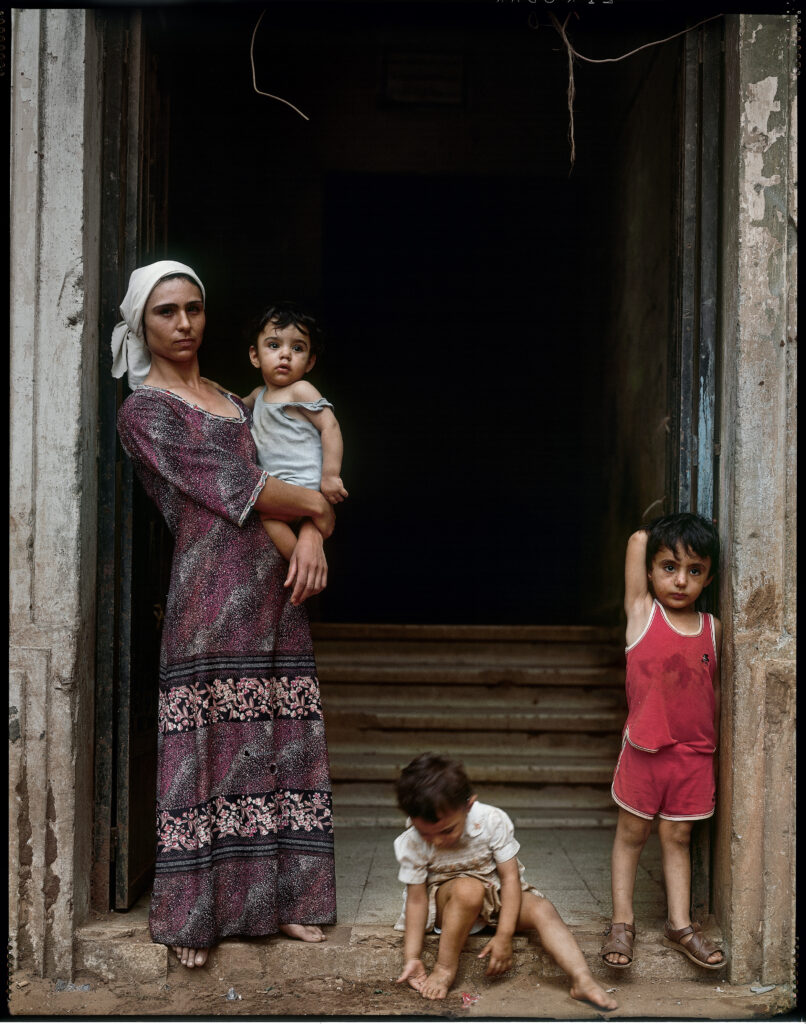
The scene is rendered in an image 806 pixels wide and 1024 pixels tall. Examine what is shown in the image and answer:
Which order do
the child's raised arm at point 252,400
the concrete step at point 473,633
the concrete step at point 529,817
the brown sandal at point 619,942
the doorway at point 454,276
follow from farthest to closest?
the doorway at point 454,276, the concrete step at point 473,633, the concrete step at point 529,817, the child's raised arm at point 252,400, the brown sandal at point 619,942

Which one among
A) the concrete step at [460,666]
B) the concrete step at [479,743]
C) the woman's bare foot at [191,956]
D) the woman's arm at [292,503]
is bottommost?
the woman's bare foot at [191,956]

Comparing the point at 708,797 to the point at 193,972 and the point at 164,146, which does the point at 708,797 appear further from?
the point at 164,146

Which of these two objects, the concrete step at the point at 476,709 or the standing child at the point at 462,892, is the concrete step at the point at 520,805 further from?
the standing child at the point at 462,892

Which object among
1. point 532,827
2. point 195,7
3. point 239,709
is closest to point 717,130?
point 195,7

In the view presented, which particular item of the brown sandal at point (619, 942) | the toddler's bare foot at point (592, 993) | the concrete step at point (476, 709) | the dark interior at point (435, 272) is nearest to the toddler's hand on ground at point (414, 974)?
the toddler's bare foot at point (592, 993)

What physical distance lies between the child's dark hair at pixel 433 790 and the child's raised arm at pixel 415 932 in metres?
0.31

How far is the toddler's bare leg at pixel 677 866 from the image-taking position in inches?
130

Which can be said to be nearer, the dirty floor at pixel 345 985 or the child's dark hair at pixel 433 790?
the child's dark hair at pixel 433 790

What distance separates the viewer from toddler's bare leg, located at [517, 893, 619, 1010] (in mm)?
3058

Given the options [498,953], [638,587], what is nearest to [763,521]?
[638,587]

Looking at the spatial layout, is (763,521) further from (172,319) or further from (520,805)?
(520,805)

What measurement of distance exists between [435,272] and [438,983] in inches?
248

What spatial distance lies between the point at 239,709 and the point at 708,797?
64.2 inches

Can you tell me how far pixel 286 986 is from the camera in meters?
3.23
